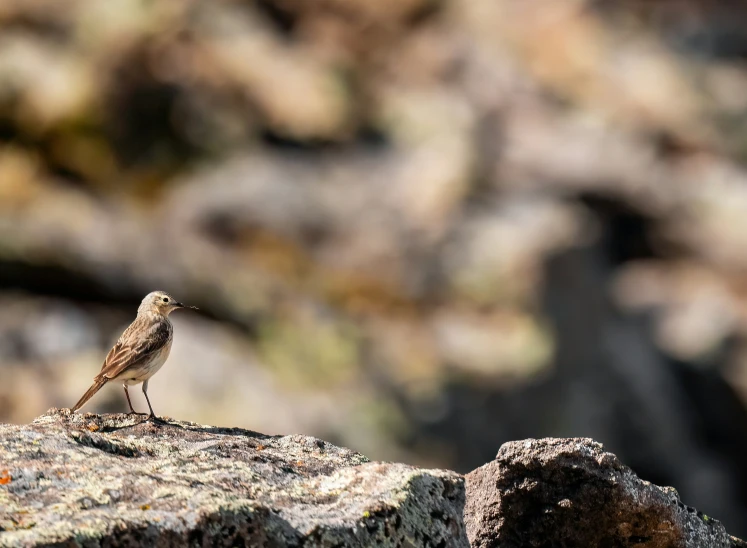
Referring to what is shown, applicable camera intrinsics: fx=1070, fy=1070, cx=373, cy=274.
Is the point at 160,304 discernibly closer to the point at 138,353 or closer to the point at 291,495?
the point at 138,353

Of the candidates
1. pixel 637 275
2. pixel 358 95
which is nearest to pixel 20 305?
pixel 358 95

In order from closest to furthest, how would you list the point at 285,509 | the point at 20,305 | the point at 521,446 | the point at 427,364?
the point at 285,509 → the point at 521,446 → the point at 20,305 → the point at 427,364

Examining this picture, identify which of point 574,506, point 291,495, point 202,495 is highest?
point 574,506

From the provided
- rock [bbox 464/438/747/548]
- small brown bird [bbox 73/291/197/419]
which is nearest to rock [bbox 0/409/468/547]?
rock [bbox 464/438/747/548]

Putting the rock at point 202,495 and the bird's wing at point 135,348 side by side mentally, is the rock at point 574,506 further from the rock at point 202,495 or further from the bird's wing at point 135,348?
the bird's wing at point 135,348

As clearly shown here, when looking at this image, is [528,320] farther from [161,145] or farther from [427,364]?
[161,145]

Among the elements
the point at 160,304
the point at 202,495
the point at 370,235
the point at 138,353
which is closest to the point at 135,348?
the point at 138,353

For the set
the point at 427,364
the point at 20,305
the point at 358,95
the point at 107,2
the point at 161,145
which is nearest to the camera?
the point at 20,305
